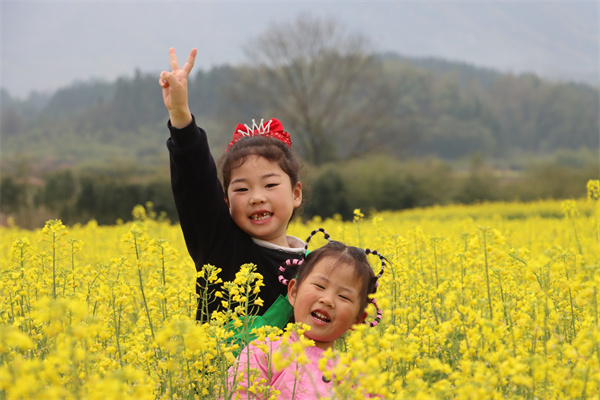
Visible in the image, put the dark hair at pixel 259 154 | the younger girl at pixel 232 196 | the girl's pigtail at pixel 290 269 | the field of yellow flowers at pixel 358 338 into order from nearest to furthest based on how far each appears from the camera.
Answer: the field of yellow flowers at pixel 358 338
the younger girl at pixel 232 196
the girl's pigtail at pixel 290 269
the dark hair at pixel 259 154

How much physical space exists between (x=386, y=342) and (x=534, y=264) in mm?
639

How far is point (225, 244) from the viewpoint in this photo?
354 cm

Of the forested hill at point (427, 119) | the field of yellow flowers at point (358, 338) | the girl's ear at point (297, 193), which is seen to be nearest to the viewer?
the field of yellow flowers at point (358, 338)

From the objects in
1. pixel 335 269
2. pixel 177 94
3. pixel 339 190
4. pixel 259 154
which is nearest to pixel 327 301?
pixel 335 269

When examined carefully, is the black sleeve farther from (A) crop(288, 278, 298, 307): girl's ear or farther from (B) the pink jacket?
(B) the pink jacket

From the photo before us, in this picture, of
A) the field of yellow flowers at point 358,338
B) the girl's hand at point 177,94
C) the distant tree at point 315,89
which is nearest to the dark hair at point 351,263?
the field of yellow flowers at point 358,338

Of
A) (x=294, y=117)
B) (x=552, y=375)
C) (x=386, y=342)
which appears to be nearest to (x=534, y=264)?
(x=552, y=375)

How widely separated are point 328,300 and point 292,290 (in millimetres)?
332

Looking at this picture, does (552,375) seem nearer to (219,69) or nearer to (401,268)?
(401,268)

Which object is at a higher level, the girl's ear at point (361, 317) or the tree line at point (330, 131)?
the tree line at point (330, 131)

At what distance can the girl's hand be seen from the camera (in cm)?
328

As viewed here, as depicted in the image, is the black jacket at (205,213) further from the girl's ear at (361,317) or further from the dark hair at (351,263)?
the girl's ear at (361,317)

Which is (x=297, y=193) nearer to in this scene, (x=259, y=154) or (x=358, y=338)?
(x=259, y=154)

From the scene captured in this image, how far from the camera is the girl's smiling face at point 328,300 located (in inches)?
121
